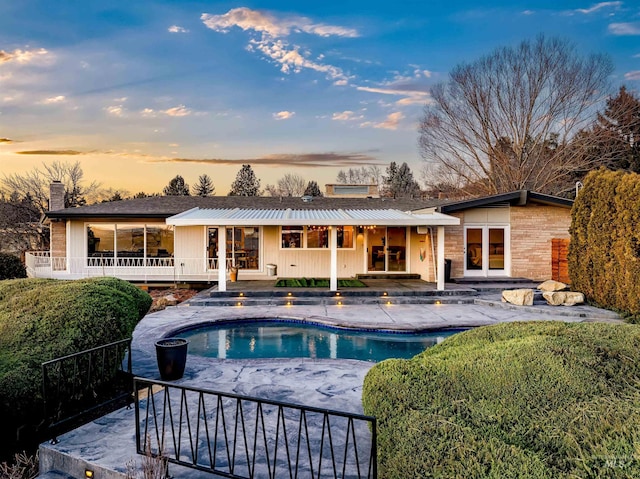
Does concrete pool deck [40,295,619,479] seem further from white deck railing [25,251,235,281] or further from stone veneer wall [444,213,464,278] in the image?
white deck railing [25,251,235,281]

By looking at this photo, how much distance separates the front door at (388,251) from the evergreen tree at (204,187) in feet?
128

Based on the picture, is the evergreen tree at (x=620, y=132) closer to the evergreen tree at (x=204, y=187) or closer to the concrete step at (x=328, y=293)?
the concrete step at (x=328, y=293)

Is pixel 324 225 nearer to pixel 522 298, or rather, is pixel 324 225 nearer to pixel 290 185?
pixel 522 298

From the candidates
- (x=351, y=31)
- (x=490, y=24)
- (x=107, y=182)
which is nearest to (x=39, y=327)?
(x=351, y=31)

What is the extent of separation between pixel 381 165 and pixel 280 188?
14.0 m

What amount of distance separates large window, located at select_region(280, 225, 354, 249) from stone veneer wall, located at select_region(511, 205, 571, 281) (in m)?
7.47

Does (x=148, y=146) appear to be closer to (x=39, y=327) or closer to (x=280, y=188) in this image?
(x=39, y=327)

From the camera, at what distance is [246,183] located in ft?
185

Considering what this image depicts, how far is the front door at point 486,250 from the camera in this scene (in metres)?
18.7

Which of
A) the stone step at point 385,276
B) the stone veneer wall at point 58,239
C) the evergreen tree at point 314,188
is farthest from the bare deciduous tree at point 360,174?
the stone veneer wall at point 58,239

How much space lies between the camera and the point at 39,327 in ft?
18.5

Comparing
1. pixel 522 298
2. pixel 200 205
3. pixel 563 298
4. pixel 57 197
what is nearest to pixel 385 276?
pixel 522 298

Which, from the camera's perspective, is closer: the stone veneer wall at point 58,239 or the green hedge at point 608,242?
the green hedge at point 608,242

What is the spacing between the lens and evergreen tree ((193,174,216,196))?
54.6m
